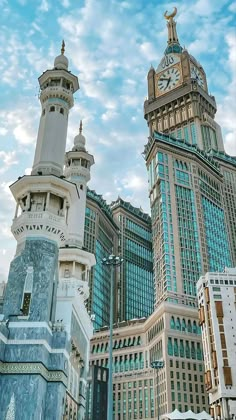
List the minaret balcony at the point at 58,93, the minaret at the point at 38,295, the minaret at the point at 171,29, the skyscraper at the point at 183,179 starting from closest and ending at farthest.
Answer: the minaret at the point at 38,295 < the minaret balcony at the point at 58,93 < the skyscraper at the point at 183,179 < the minaret at the point at 171,29

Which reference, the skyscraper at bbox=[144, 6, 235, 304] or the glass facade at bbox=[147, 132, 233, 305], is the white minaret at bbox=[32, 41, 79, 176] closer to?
the glass facade at bbox=[147, 132, 233, 305]

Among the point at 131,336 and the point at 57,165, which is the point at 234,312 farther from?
the point at 57,165

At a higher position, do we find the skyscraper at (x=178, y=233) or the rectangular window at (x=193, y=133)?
the rectangular window at (x=193, y=133)

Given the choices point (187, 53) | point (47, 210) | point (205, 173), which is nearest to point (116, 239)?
point (205, 173)

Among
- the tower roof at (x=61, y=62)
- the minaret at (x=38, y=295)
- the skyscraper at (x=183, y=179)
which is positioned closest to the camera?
the minaret at (x=38, y=295)

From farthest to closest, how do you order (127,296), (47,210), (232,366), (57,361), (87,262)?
(127,296), (232,366), (87,262), (47,210), (57,361)

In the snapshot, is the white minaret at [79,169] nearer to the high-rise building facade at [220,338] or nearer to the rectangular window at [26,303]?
the rectangular window at [26,303]

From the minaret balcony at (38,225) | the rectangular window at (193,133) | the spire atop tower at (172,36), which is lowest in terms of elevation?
Result: the minaret balcony at (38,225)

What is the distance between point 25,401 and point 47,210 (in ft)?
50.7

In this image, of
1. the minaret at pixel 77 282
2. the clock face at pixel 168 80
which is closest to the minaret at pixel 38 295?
the minaret at pixel 77 282

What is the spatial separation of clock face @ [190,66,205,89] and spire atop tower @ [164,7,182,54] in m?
12.6

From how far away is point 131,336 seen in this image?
115m

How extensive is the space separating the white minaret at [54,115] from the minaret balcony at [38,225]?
15.1 ft

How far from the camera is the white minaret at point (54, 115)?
141ft
